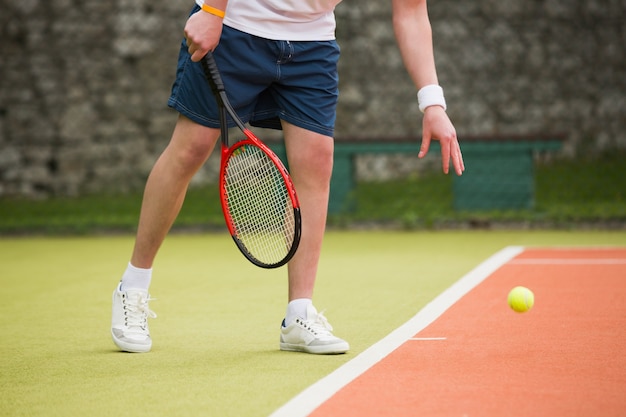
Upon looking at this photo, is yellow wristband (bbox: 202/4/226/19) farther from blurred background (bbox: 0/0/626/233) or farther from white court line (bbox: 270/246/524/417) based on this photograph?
blurred background (bbox: 0/0/626/233)

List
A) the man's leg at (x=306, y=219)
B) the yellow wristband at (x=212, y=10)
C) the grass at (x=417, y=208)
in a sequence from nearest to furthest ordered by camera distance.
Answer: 1. the yellow wristband at (x=212, y=10)
2. the man's leg at (x=306, y=219)
3. the grass at (x=417, y=208)

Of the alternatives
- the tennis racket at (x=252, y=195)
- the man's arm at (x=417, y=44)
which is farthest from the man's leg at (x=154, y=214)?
the man's arm at (x=417, y=44)

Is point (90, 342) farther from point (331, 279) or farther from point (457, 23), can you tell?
point (457, 23)

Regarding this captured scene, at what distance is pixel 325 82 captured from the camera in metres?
3.84

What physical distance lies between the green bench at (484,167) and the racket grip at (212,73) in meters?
5.56

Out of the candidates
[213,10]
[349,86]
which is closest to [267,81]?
[213,10]

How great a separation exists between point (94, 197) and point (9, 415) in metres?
8.69

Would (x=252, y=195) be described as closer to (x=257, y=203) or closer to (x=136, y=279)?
(x=257, y=203)

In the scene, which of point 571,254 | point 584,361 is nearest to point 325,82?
point 584,361

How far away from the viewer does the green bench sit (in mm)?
9023

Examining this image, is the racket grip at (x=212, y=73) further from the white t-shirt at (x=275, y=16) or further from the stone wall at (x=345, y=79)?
the stone wall at (x=345, y=79)

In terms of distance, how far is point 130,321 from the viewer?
3.88 meters

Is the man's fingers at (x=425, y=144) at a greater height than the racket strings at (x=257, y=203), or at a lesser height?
greater

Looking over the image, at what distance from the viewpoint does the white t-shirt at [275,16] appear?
373 centimetres
